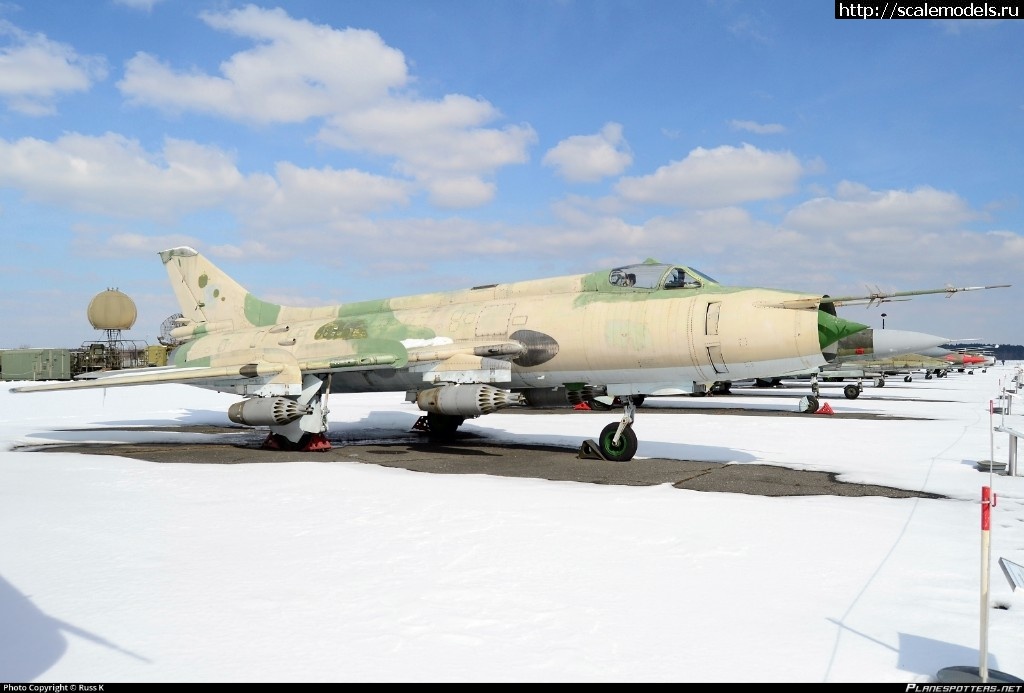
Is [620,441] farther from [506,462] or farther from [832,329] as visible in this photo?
[832,329]

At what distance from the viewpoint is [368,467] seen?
11602 mm

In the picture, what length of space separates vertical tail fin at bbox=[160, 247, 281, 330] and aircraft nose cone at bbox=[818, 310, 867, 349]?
1343 centimetres

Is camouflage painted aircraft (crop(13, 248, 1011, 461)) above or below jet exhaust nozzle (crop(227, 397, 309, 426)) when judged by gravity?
above

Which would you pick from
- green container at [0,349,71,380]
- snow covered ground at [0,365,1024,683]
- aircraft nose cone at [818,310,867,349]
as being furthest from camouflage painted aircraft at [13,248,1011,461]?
green container at [0,349,71,380]

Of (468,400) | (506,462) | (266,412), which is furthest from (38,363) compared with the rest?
(506,462)

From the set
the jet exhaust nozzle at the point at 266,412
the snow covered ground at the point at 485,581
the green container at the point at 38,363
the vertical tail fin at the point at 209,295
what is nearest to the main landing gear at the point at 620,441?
the snow covered ground at the point at 485,581

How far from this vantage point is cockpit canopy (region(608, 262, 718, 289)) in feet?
39.7

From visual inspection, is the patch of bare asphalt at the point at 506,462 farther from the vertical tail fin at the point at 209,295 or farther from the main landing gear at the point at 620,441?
the vertical tail fin at the point at 209,295

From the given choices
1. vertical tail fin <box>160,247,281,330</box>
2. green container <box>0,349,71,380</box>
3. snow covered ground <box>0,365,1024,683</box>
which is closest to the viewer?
snow covered ground <box>0,365,1024,683</box>

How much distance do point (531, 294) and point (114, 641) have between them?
10.8 m

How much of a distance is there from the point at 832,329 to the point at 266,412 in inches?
421

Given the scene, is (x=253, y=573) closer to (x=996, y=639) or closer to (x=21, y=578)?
(x=21, y=578)

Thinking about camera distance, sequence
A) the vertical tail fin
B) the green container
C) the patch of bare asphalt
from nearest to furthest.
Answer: the patch of bare asphalt → the vertical tail fin → the green container

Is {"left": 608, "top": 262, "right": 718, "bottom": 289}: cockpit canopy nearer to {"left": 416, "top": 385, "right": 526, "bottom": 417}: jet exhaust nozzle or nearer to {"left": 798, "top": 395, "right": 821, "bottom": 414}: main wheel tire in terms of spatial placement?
{"left": 416, "top": 385, "right": 526, "bottom": 417}: jet exhaust nozzle
